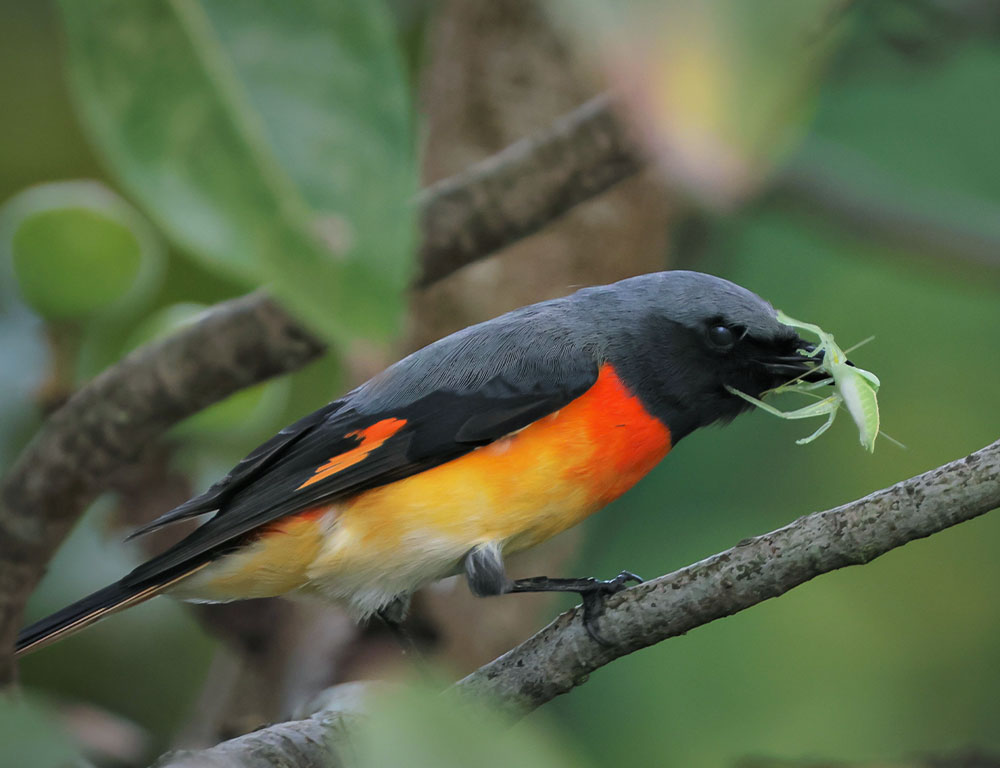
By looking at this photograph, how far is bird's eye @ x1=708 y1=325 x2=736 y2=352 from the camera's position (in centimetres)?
248

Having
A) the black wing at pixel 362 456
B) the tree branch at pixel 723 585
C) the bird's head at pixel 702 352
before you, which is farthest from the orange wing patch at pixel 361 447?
the tree branch at pixel 723 585

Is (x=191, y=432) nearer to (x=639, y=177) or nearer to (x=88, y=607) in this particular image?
(x=88, y=607)

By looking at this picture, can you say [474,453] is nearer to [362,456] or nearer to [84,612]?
[362,456]

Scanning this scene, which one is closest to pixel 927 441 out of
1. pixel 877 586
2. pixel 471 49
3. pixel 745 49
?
pixel 877 586

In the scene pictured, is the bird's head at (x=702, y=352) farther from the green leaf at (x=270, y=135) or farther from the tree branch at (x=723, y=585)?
the green leaf at (x=270, y=135)

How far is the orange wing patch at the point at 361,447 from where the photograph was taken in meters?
2.38

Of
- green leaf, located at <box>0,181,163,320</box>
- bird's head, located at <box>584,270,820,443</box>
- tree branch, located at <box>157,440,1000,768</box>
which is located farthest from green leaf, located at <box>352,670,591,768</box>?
bird's head, located at <box>584,270,820,443</box>

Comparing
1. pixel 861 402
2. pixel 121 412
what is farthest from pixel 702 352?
pixel 121 412

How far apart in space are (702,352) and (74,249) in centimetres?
129

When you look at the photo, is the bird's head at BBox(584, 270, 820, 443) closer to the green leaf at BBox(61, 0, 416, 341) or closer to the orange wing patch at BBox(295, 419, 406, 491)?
the orange wing patch at BBox(295, 419, 406, 491)

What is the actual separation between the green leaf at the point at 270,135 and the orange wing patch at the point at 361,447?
67.3 inches

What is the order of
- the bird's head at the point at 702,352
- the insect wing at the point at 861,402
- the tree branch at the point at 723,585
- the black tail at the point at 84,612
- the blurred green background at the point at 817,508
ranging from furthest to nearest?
the blurred green background at the point at 817,508 → the bird's head at the point at 702,352 → the black tail at the point at 84,612 → the insect wing at the point at 861,402 → the tree branch at the point at 723,585

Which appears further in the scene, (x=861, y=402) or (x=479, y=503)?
(x=479, y=503)

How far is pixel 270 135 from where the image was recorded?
0.68 m
